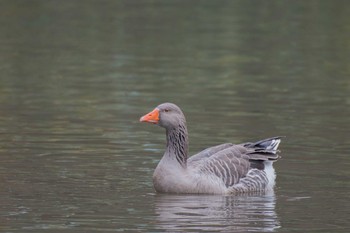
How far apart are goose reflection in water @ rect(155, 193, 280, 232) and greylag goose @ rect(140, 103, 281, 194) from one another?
19cm

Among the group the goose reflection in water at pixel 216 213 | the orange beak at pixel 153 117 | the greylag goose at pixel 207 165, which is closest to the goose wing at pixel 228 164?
the greylag goose at pixel 207 165

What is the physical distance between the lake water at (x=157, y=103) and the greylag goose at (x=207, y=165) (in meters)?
0.22

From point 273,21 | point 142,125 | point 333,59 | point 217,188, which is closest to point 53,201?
point 217,188

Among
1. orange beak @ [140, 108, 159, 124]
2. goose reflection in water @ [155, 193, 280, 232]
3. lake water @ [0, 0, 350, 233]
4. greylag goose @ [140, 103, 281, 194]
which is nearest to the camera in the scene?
goose reflection in water @ [155, 193, 280, 232]

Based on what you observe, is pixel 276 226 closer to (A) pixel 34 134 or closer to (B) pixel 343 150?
(B) pixel 343 150

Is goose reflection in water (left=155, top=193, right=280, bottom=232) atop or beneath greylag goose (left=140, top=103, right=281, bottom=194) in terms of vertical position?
→ beneath

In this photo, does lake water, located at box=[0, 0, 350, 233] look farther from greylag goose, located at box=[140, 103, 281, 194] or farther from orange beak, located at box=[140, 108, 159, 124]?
orange beak, located at box=[140, 108, 159, 124]

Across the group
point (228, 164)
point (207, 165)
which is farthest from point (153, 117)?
point (228, 164)

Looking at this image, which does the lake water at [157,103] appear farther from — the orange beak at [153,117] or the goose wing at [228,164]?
the orange beak at [153,117]

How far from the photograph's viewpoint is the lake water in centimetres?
1503

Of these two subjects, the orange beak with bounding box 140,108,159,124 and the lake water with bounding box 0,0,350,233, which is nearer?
the lake water with bounding box 0,0,350,233

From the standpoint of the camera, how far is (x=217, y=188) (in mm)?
16484

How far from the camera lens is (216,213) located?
1503 centimetres

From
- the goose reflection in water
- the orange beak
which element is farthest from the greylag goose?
the goose reflection in water
